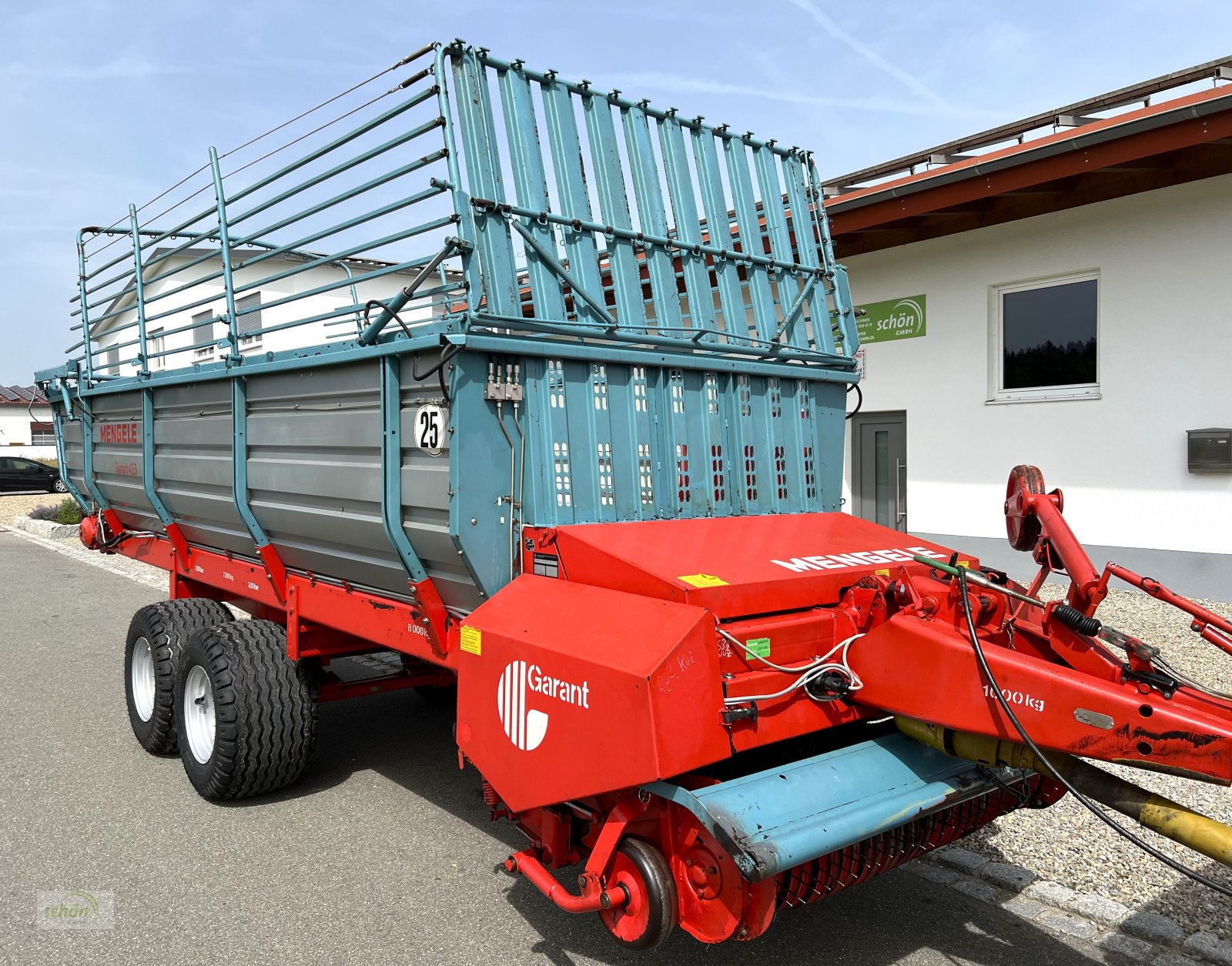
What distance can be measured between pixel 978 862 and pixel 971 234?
6.55m

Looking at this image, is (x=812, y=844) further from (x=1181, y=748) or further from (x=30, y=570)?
(x=30, y=570)

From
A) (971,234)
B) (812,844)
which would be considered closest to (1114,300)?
(971,234)

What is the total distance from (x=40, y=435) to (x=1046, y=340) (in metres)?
52.2

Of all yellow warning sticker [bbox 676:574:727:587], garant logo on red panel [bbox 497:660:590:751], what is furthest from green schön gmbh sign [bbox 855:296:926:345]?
garant logo on red panel [bbox 497:660:590:751]

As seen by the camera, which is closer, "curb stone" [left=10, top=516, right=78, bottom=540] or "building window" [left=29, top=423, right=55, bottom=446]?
"curb stone" [left=10, top=516, right=78, bottom=540]

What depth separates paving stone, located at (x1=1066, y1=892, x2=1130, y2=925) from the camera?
3281 millimetres

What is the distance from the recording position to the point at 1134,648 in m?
2.41

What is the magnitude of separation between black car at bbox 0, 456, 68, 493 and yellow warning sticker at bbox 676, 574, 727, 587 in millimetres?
32503

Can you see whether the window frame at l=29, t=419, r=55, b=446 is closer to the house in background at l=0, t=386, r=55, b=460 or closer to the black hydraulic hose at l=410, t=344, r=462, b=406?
the house in background at l=0, t=386, r=55, b=460

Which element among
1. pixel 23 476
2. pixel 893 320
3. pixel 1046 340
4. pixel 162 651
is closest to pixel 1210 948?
pixel 162 651

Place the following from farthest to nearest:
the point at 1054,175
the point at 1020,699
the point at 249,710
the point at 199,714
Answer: the point at 1054,175 < the point at 199,714 < the point at 249,710 < the point at 1020,699

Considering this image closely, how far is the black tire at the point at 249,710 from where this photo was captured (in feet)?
14.2

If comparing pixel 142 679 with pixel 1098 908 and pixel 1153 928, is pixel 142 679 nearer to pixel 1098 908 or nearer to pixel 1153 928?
pixel 1098 908

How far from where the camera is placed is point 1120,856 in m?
3.80
